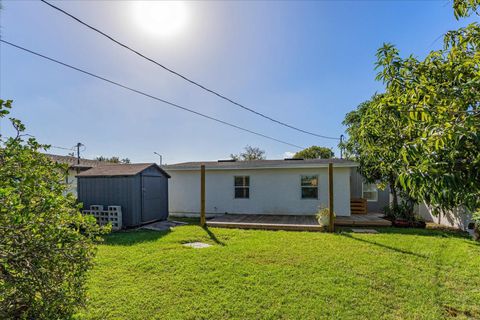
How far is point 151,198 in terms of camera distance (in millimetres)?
10375

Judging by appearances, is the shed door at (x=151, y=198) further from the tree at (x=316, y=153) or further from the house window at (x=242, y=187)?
the tree at (x=316, y=153)

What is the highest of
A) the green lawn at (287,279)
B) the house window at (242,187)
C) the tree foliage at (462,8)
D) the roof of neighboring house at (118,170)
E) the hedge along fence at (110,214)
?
the tree foliage at (462,8)

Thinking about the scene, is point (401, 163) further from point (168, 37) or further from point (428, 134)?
point (168, 37)

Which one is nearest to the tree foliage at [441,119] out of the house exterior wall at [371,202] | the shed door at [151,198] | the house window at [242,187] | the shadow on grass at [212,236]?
the shadow on grass at [212,236]

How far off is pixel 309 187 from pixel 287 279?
7.49 metres

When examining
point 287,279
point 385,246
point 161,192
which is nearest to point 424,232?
point 385,246

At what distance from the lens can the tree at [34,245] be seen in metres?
1.80

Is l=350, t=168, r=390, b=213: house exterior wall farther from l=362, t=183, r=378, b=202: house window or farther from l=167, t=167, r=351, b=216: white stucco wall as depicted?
l=167, t=167, r=351, b=216: white stucco wall

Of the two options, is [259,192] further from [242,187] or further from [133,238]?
[133,238]

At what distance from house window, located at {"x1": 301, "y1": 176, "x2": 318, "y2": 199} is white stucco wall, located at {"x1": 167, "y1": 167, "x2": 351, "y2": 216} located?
17cm

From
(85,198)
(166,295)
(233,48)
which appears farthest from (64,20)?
(85,198)

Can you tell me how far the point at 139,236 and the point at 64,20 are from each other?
607 cm

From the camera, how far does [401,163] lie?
197 cm

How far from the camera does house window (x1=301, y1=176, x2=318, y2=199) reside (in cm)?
1134
